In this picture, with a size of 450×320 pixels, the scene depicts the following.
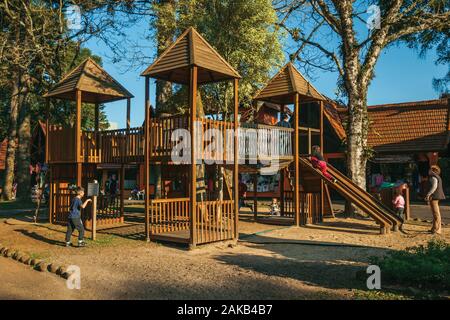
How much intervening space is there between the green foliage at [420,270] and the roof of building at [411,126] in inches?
771

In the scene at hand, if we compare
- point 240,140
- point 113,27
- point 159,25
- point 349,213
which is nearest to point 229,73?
point 240,140

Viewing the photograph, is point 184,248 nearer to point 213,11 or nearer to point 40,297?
point 40,297

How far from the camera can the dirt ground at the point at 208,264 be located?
6684mm

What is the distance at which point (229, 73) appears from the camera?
11812mm

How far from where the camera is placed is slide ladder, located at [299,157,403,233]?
13328 millimetres

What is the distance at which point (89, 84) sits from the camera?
1488cm

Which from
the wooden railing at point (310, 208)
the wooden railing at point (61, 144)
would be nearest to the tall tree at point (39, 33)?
the wooden railing at point (61, 144)

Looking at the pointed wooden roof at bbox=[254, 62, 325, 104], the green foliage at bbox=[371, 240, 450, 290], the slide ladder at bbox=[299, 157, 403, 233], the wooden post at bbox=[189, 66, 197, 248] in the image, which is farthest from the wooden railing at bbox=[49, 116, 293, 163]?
the green foliage at bbox=[371, 240, 450, 290]

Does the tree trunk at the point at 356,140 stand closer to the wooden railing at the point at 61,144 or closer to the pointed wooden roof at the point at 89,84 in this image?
the pointed wooden roof at the point at 89,84

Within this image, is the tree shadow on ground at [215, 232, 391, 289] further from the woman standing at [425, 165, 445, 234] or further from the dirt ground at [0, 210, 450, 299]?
the woman standing at [425, 165, 445, 234]

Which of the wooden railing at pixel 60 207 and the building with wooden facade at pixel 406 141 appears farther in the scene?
the building with wooden facade at pixel 406 141

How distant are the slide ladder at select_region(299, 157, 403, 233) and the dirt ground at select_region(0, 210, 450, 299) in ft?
1.46

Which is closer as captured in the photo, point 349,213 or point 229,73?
point 229,73

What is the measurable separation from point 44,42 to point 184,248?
1528cm
